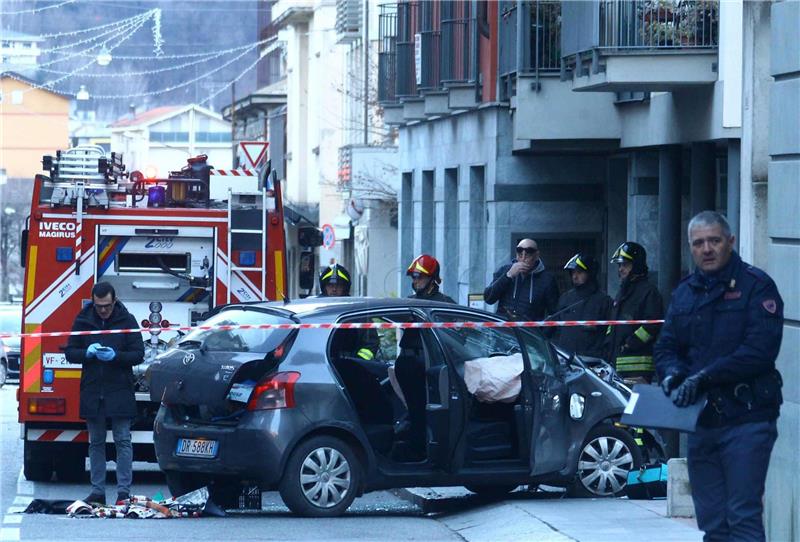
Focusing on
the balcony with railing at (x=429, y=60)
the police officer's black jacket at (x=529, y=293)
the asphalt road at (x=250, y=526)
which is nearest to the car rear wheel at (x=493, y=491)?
the asphalt road at (x=250, y=526)

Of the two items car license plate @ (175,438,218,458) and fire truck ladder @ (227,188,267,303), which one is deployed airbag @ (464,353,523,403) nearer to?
car license plate @ (175,438,218,458)

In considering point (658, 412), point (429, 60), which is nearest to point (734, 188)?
point (658, 412)

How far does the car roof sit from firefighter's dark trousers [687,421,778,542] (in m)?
4.09

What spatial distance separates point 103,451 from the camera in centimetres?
1234

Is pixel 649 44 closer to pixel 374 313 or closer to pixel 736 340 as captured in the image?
pixel 374 313

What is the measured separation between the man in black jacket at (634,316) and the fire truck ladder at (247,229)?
323 cm

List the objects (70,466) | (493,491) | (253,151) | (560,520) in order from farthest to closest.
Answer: (253,151)
(70,466)
(493,491)
(560,520)

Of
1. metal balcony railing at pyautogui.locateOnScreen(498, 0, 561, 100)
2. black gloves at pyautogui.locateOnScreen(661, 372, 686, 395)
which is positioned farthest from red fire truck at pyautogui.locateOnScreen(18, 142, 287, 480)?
black gloves at pyautogui.locateOnScreen(661, 372, 686, 395)

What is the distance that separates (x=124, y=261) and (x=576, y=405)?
4.82 meters

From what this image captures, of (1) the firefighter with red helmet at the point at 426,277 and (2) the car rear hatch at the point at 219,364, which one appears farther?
(1) the firefighter with red helmet at the point at 426,277

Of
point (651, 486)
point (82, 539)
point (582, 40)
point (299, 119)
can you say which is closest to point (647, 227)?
point (582, 40)

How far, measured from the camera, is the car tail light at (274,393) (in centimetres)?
1109

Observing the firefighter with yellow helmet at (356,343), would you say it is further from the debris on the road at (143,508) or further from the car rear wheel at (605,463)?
the car rear wheel at (605,463)

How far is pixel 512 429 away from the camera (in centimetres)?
1188
